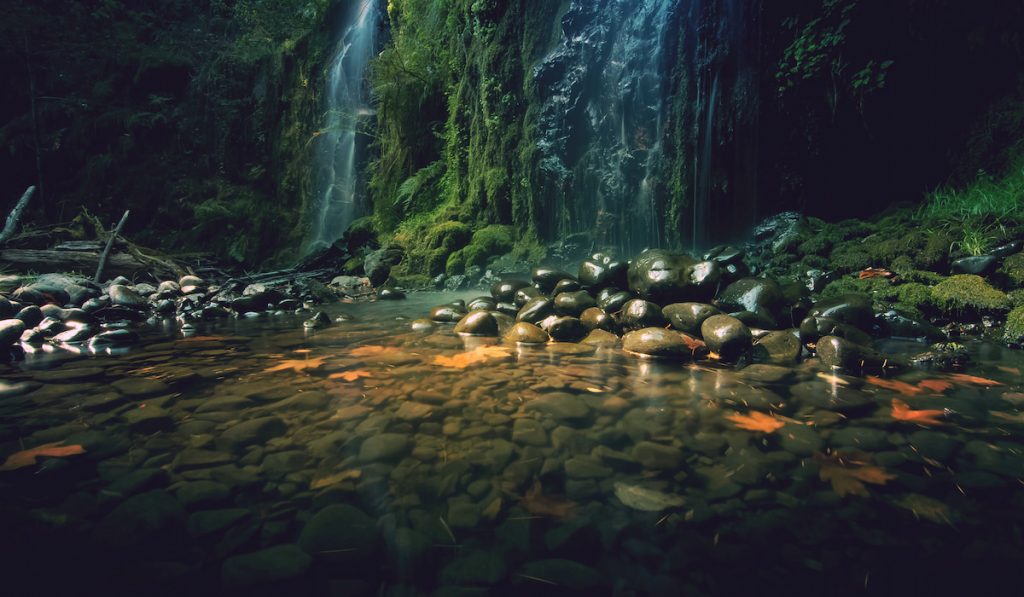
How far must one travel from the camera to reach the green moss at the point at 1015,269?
4.05 m

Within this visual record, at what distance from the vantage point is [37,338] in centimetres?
447

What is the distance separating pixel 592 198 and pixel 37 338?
26.8ft

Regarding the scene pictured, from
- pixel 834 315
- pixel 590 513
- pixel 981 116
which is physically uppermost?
pixel 981 116

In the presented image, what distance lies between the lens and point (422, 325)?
4.94m

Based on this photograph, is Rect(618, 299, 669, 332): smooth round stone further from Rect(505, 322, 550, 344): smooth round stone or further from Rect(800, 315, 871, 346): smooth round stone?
Rect(800, 315, 871, 346): smooth round stone

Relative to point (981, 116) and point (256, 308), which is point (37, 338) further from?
point (981, 116)

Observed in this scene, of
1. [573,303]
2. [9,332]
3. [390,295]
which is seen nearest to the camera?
[9,332]

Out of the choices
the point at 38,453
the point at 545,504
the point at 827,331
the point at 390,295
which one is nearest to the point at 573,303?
the point at 827,331

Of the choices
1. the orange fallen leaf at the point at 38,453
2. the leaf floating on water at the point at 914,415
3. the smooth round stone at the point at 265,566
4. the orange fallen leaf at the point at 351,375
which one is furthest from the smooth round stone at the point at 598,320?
the orange fallen leaf at the point at 38,453

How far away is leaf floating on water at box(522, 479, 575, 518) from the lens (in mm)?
1473

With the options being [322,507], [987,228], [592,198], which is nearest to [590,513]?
[322,507]

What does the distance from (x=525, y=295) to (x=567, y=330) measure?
121cm

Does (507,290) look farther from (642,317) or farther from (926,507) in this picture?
(926,507)

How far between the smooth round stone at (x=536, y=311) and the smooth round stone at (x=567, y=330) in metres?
0.31
